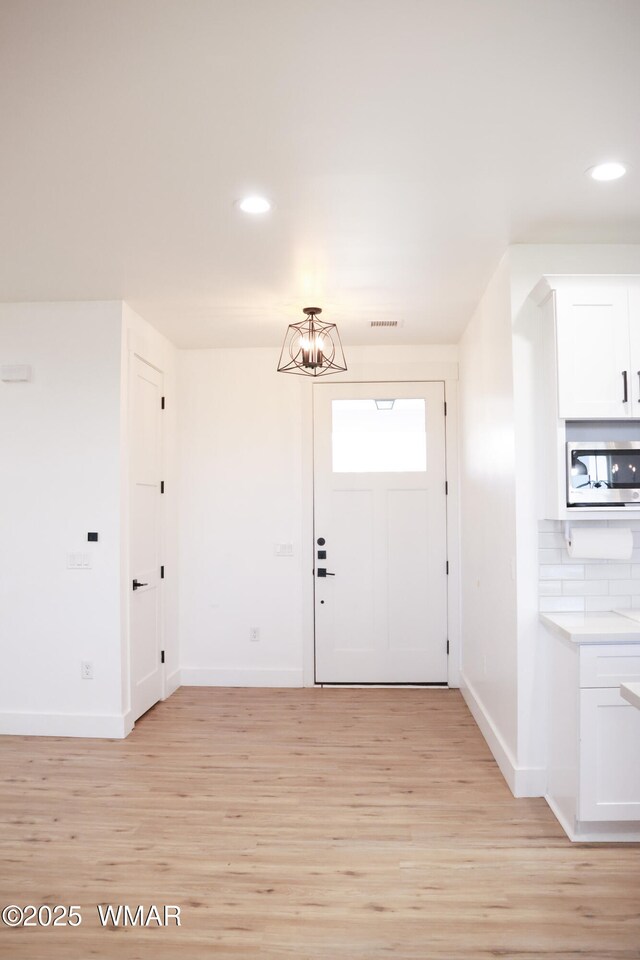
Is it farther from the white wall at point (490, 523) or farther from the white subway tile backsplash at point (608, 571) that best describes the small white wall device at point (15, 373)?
the white subway tile backsplash at point (608, 571)

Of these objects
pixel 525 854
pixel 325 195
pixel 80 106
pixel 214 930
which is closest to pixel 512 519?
pixel 525 854

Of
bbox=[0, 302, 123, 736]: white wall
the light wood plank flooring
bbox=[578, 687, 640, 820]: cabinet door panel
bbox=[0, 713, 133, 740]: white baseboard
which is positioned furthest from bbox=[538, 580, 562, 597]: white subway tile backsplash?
bbox=[0, 713, 133, 740]: white baseboard

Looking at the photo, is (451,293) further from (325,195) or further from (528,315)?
(325,195)

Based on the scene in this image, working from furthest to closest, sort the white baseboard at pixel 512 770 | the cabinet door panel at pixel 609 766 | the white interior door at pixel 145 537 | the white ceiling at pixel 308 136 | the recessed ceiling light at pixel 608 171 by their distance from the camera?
the white interior door at pixel 145 537 < the white baseboard at pixel 512 770 < the cabinet door panel at pixel 609 766 < the recessed ceiling light at pixel 608 171 < the white ceiling at pixel 308 136

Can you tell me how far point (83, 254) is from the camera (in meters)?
3.22

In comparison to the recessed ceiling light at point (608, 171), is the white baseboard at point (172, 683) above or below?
below

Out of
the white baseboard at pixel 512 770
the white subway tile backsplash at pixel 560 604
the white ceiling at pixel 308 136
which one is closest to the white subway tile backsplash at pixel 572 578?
the white subway tile backsplash at pixel 560 604

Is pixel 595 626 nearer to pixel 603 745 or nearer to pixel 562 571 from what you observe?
pixel 562 571

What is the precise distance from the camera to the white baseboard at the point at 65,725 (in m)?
3.87

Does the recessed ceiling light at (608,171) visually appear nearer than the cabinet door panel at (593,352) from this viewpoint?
Yes

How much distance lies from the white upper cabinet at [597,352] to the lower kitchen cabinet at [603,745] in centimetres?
103

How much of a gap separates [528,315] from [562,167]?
80 cm

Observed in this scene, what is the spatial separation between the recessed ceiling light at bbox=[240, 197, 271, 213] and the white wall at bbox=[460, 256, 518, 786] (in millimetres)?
1285

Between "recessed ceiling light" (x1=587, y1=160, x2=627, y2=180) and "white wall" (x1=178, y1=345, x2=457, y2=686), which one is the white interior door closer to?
"white wall" (x1=178, y1=345, x2=457, y2=686)
